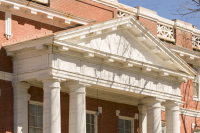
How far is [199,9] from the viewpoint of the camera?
16.2 m

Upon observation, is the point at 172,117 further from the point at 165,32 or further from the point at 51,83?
the point at 51,83

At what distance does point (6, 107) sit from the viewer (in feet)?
69.4

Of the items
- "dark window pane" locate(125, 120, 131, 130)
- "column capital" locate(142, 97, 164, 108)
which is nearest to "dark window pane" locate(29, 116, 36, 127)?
"column capital" locate(142, 97, 164, 108)

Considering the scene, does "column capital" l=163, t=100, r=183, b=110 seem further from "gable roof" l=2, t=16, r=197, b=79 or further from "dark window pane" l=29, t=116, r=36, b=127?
"dark window pane" l=29, t=116, r=36, b=127

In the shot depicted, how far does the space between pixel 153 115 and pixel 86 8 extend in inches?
234

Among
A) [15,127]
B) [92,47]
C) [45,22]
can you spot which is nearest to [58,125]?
[15,127]

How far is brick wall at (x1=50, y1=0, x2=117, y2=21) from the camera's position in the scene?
24450mm

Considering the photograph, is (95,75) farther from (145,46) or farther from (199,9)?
(199,9)

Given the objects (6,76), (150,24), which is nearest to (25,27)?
(6,76)

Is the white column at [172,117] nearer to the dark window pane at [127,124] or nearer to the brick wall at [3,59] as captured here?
the dark window pane at [127,124]

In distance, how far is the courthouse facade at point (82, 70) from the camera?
67.2ft

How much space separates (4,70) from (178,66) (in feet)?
26.9

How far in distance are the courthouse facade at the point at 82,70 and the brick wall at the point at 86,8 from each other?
0.15 ft

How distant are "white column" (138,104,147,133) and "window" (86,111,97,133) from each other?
2621 mm
